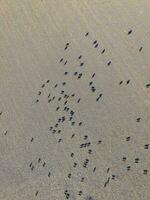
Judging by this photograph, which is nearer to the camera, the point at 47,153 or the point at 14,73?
the point at 47,153

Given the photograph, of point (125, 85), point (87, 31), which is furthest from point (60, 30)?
point (125, 85)

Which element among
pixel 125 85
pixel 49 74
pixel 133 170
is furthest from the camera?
pixel 49 74

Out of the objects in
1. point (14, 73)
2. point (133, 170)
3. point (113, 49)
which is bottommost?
point (133, 170)

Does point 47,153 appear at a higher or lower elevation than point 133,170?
higher

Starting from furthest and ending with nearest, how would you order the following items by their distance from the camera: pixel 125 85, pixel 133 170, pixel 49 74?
pixel 49 74
pixel 125 85
pixel 133 170

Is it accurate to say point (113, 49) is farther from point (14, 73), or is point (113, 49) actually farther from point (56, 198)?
point (56, 198)

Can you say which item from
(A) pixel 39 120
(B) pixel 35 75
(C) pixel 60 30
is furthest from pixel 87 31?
(A) pixel 39 120
